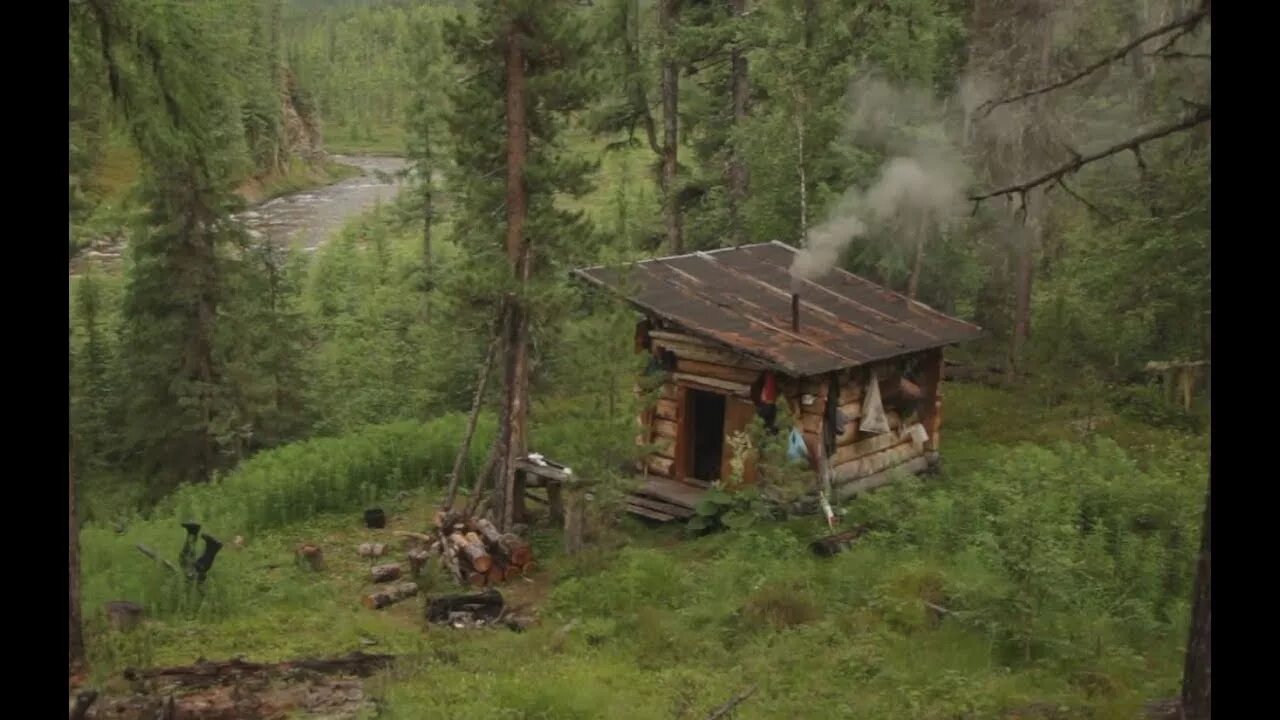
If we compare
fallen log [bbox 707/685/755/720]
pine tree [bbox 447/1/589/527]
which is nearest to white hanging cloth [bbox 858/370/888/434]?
pine tree [bbox 447/1/589/527]

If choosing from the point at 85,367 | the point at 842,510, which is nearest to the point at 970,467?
the point at 842,510

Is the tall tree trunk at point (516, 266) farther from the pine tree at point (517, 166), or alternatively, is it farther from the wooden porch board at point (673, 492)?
the wooden porch board at point (673, 492)

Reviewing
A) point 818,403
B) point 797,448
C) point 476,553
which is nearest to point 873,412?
point 818,403

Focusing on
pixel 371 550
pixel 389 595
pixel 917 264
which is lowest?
pixel 371 550

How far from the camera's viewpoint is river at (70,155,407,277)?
5328cm

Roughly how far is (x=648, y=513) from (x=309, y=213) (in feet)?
190

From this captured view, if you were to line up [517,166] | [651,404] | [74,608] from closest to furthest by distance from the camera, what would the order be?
[74,608]
[517,166]
[651,404]

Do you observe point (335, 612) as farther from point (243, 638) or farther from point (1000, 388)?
point (1000, 388)

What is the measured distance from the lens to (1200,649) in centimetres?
713

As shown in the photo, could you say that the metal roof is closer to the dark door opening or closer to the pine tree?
the pine tree

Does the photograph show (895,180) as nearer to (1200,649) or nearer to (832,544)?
(832,544)

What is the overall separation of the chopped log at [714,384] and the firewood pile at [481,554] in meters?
3.52

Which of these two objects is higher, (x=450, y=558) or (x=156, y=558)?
(x=156, y=558)

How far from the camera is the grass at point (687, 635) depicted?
9.59 meters
